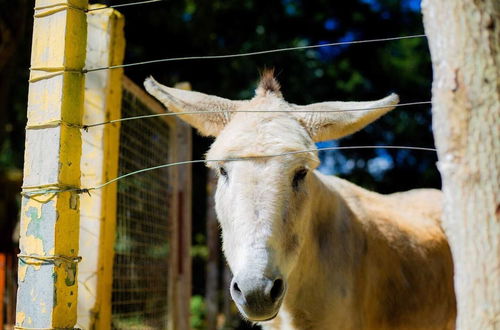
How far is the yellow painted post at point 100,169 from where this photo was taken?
321cm

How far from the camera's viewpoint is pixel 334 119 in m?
3.47

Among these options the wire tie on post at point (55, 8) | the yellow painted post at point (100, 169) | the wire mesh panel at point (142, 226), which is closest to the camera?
the wire tie on post at point (55, 8)

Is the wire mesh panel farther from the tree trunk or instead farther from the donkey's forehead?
the tree trunk

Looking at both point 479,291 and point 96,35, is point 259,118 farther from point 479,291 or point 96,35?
point 479,291

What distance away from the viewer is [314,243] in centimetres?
362

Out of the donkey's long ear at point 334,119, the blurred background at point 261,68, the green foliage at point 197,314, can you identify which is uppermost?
the blurred background at point 261,68

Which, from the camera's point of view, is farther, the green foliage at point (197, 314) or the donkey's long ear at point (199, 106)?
the green foliage at point (197, 314)

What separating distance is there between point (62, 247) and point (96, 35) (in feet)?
5.46

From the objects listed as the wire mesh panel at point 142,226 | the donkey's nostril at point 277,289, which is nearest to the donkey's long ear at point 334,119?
the donkey's nostril at point 277,289

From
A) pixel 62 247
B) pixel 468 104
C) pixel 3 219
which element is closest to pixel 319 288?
pixel 62 247

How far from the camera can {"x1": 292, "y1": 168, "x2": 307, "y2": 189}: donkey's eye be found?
124 inches

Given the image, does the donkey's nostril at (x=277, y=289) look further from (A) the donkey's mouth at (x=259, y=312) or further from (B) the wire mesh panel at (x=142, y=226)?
(B) the wire mesh panel at (x=142, y=226)

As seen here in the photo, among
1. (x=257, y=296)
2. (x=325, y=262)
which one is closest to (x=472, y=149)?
(x=257, y=296)

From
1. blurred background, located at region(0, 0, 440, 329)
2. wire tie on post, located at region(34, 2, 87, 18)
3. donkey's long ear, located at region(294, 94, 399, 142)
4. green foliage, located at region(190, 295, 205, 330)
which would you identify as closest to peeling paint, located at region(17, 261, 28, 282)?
wire tie on post, located at region(34, 2, 87, 18)
